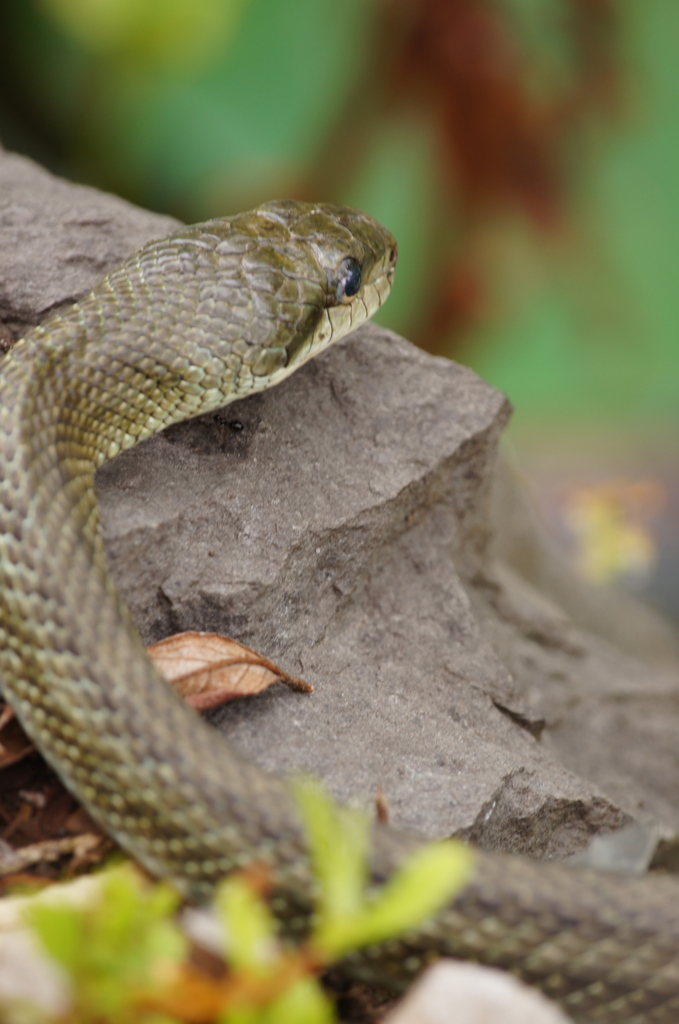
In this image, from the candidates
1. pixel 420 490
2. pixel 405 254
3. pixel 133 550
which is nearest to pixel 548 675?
pixel 420 490

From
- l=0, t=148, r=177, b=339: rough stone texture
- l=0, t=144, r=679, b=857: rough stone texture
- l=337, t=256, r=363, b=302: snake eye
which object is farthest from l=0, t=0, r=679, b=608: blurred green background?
l=337, t=256, r=363, b=302: snake eye

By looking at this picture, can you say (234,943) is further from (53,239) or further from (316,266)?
(53,239)

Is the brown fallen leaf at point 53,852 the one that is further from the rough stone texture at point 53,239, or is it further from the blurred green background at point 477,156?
the blurred green background at point 477,156

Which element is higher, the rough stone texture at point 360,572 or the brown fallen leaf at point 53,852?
the rough stone texture at point 360,572

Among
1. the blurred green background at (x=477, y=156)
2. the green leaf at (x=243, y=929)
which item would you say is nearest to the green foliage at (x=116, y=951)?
the green leaf at (x=243, y=929)

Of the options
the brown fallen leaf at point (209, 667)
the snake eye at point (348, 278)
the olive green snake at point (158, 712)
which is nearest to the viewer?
the olive green snake at point (158, 712)

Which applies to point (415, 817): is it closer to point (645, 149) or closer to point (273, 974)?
point (273, 974)

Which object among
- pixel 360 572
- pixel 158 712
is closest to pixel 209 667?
pixel 158 712
